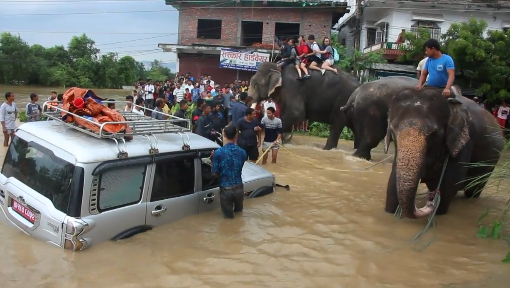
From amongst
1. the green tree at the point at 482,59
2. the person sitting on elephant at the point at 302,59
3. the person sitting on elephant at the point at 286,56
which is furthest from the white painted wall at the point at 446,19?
the person sitting on elephant at the point at 302,59

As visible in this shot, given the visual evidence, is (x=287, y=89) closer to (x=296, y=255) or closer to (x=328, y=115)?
(x=328, y=115)

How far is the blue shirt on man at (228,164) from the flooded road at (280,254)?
516mm

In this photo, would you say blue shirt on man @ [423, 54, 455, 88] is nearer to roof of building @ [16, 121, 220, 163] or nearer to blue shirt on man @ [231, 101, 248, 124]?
roof of building @ [16, 121, 220, 163]

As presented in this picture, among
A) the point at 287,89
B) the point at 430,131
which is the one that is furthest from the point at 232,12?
the point at 430,131

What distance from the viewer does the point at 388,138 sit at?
6820 millimetres

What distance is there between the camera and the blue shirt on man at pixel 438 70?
7.15 meters

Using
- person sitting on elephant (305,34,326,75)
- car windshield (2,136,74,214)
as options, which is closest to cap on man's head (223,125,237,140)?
car windshield (2,136,74,214)

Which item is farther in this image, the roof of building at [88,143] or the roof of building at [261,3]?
the roof of building at [261,3]

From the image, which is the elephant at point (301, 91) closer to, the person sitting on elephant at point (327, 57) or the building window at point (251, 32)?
the person sitting on elephant at point (327, 57)

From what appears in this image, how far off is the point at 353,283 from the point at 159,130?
2.75 metres

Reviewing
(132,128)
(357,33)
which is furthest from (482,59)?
→ (132,128)

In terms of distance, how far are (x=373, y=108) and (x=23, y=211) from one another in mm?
7458

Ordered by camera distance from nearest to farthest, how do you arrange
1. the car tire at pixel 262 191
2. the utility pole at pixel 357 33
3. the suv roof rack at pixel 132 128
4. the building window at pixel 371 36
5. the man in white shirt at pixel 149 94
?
the suv roof rack at pixel 132 128 → the car tire at pixel 262 191 → the utility pole at pixel 357 33 → the man in white shirt at pixel 149 94 → the building window at pixel 371 36

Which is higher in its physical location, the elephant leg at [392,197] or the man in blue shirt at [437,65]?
the man in blue shirt at [437,65]
